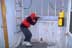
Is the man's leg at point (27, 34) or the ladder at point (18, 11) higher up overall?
the ladder at point (18, 11)

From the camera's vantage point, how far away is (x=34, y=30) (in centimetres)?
205

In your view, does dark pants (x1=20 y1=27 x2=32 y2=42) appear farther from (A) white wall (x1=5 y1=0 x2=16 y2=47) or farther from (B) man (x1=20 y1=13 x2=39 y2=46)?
(A) white wall (x1=5 y1=0 x2=16 y2=47)

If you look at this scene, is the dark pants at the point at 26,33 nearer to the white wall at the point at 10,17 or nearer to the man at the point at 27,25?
the man at the point at 27,25

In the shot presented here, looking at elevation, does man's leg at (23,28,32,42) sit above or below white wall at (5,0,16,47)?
below

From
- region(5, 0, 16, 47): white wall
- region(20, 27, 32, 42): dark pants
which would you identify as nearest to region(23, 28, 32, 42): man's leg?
region(20, 27, 32, 42): dark pants

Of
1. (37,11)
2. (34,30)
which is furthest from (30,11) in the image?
(34,30)

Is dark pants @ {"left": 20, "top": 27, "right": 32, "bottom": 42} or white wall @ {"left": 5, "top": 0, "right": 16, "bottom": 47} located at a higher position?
white wall @ {"left": 5, "top": 0, "right": 16, "bottom": 47}

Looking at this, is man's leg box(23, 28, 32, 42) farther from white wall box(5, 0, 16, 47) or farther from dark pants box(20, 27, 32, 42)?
white wall box(5, 0, 16, 47)

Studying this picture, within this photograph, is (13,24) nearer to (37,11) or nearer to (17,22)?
(17,22)

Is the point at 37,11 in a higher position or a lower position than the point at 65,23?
higher

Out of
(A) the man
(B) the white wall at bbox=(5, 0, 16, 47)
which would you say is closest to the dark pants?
(A) the man

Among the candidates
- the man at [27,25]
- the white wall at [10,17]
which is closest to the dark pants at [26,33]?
the man at [27,25]

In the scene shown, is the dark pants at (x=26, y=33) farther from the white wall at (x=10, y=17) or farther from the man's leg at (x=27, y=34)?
the white wall at (x=10, y=17)

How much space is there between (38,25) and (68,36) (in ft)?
1.17
